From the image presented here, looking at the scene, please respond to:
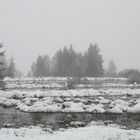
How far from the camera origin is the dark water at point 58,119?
48.5 feet

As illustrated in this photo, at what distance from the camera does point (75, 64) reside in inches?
2936

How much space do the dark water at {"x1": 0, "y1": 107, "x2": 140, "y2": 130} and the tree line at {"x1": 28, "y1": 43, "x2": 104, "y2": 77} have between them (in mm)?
50610

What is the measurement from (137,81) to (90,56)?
22.9 metres

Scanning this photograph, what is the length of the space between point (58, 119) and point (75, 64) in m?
58.4

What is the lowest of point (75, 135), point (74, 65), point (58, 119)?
point (58, 119)

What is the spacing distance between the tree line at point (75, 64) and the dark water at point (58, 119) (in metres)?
50.6

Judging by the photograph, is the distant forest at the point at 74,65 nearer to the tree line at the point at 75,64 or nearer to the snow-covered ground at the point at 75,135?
the tree line at the point at 75,64

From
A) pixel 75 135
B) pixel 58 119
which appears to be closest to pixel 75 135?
pixel 75 135

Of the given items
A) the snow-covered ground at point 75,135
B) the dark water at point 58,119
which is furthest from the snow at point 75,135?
the dark water at point 58,119

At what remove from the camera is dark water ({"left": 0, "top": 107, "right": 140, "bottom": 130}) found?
14797 mm

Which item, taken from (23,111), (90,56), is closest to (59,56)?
(90,56)

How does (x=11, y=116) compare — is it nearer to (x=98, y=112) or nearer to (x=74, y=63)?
(x=98, y=112)

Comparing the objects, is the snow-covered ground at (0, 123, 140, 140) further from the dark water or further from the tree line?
the tree line

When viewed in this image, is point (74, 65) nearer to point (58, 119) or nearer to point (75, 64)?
point (75, 64)
